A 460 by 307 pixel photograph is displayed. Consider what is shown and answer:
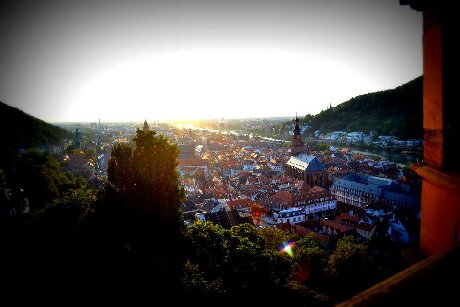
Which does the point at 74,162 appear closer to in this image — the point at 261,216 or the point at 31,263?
the point at 261,216

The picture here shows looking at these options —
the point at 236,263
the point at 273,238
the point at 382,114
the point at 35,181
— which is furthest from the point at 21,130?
the point at 382,114

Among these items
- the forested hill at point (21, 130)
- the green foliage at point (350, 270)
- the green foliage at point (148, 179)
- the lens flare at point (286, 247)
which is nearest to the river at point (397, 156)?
the lens flare at point (286, 247)

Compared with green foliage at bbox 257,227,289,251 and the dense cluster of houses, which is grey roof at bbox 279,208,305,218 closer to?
the dense cluster of houses

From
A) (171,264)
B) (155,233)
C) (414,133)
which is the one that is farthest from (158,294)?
(414,133)

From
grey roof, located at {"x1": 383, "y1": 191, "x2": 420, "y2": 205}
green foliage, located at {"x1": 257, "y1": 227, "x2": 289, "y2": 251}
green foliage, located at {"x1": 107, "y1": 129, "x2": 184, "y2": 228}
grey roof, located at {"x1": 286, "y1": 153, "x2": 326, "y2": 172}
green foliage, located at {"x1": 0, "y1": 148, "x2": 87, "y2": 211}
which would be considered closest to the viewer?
green foliage, located at {"x1": 107, "y1": 129, "x2": 184, "y2": 228}

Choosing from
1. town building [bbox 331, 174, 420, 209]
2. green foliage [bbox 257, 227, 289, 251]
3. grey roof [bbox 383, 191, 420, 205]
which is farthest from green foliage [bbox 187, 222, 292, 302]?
grey roof [bbox 383, 191, 420, 205]

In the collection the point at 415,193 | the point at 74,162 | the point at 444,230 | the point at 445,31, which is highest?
the point at 445,31
